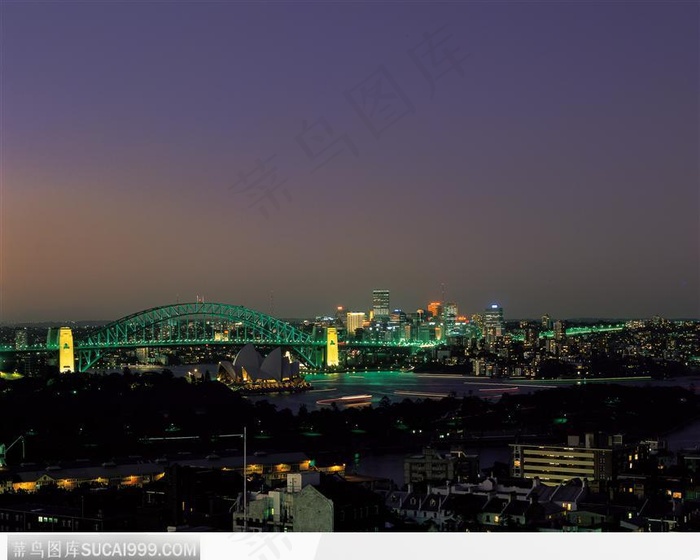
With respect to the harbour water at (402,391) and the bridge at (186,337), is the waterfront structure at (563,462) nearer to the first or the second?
the harbour water at (402,391)

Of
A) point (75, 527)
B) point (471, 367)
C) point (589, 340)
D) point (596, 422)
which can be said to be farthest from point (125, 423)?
point (589, 340)

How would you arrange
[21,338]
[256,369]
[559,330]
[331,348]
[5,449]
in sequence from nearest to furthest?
[5,449] → [256,369] → [21,338] → [331,348] → [559,330]

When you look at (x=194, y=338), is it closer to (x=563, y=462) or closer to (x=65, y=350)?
(x=65, y=350)

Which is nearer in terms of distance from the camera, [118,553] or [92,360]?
[118,553]

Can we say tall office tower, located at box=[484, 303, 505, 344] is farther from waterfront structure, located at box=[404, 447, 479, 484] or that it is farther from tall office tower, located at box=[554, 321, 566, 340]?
waterfront structure, located at box=[404, 447, 479, 484]

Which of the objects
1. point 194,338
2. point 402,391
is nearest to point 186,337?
point 194,338

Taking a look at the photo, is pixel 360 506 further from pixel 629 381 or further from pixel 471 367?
pixel 471 367

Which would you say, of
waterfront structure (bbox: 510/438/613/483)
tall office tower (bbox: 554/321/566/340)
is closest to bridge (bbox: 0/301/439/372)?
tall office tower (bbox: 554/321/566/340)

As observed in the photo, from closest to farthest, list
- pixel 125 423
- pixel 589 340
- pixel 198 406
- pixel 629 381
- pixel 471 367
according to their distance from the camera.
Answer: pixel 125 423 < pixel 198 406 < pixel 629 381 < pixel 471 367 < pixel 589 340
